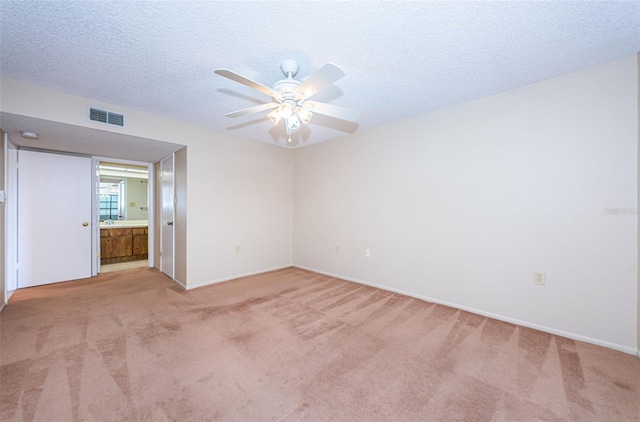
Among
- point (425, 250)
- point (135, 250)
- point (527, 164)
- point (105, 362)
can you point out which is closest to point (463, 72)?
point (527, 164)

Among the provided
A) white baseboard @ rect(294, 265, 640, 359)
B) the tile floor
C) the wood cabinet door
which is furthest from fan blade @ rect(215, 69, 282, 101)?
the wood cabinet door

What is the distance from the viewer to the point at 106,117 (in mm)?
2943

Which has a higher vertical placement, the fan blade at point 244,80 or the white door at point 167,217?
the fan blade at point 244,80

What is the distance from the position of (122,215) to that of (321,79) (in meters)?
7.40

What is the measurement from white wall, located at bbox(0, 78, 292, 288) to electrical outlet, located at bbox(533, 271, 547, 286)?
3788mm

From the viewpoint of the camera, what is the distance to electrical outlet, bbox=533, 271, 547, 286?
8.11 feet

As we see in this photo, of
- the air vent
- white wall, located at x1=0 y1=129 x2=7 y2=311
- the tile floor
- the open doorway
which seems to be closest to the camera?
the air vent

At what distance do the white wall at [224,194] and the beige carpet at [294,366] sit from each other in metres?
1.05

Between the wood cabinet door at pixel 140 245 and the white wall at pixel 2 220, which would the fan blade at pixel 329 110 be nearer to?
the white wall at pixel 2 220

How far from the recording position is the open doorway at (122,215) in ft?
16.4

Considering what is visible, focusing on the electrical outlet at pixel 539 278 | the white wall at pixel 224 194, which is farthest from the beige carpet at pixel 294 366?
the white wall at pixel 224 194

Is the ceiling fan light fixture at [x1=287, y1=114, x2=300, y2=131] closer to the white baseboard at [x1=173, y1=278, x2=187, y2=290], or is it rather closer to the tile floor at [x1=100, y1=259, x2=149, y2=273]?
the white baseboard at [x1=173, y1=278, x2=187, y2=290]

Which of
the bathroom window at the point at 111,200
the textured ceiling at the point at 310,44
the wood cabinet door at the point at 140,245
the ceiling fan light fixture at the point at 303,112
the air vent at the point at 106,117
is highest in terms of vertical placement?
the textured ceiling at the point at 310,44

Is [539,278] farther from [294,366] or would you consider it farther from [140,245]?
[140,245]
